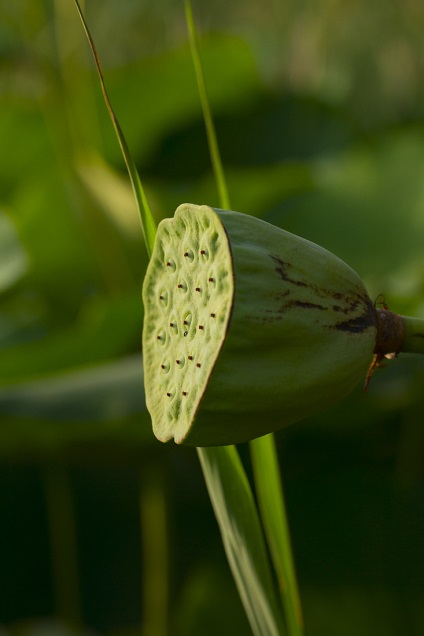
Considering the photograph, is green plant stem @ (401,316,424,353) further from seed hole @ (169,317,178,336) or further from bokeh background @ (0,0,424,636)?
bokeh background @ (0,0,424,636)

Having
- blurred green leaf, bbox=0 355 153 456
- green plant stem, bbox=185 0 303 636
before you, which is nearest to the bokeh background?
blurred green leaf, bbox=0 355 153 456

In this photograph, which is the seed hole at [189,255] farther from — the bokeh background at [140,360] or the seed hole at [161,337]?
the bokeh background at [140,360]

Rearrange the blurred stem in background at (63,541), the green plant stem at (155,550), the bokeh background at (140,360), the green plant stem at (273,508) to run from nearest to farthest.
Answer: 1. the green plant stem at (273,508)
2. the bokeh background at (140,360)
3. the green plant stem at (155,550)
4. the blurred stem in background at (63,541)

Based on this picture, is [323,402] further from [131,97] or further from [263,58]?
[263,58]

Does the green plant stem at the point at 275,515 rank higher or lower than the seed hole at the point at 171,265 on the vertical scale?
lower

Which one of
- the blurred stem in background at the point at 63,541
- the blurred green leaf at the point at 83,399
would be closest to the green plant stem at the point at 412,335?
the blurred green leaf at the point at 83,399
